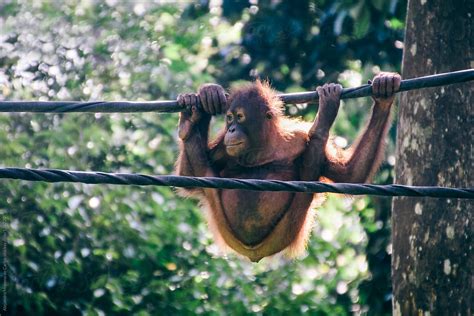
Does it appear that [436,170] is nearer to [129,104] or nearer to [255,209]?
[255,209]

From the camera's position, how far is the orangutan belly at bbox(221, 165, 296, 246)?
16.5 feet

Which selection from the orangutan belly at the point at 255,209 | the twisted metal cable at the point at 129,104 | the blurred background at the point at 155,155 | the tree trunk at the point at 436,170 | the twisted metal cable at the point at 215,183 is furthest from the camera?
the blurred background at the point at 155,155

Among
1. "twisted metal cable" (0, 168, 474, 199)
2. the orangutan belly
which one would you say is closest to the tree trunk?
the orangutan belly

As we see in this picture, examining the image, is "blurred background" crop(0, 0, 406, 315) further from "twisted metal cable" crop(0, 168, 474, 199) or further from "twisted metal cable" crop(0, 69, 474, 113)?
"twisted metal cable" crop(0, 168, 474, 199)

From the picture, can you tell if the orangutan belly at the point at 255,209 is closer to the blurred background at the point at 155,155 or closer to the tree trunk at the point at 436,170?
the tree trunk at the point at 436,170

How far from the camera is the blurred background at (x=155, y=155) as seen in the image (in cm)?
641

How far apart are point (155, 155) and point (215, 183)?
12.6 ft

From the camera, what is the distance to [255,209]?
5031 mm

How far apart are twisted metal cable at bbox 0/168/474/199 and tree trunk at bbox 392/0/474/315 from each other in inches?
33.9

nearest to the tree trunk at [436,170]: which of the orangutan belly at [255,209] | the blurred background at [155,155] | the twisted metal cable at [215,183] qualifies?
the orangutan belly at [255,209]

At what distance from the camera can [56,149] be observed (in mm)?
6746

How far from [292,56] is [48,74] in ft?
6.42

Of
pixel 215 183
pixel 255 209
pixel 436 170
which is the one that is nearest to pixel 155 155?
pixel 255 209

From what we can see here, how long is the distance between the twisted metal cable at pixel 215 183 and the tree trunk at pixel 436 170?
2.82ft
